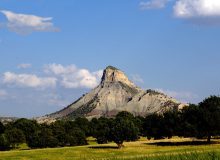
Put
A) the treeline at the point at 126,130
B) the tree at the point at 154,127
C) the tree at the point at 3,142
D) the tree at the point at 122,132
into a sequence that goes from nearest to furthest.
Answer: the treeline at the point at 126,130 → the tree at the point at 122,132 → the tree at the point at 3,142 → the tree at the point at 154,127

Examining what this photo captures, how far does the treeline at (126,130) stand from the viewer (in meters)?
112

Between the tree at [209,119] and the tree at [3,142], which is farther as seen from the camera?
the tree at [3,142]

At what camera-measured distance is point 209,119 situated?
108875mm

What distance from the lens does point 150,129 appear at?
522 ft

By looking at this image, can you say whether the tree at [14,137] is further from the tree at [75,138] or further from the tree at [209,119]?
the tree at [209,119]

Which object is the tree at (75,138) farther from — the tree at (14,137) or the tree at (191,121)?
the tree at (191,121)

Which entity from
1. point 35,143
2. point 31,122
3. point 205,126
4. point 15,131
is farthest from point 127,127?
point 31,122

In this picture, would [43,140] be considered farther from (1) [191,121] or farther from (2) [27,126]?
(1) [191,121]

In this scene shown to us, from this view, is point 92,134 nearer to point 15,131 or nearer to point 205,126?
point 15,131

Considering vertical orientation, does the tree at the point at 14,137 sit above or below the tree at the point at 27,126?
below

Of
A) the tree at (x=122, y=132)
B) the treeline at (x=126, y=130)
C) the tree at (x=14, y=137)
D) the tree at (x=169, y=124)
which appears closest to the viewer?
the treeline at (x=126, y=130)

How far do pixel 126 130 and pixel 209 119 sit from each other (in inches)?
873

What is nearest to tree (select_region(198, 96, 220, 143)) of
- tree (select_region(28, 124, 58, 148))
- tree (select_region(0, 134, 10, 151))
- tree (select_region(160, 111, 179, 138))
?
tree (select_region(160, 111, 179, 138))

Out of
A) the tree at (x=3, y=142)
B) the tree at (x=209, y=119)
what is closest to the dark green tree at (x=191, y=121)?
the tree at (x=209, y=119)
